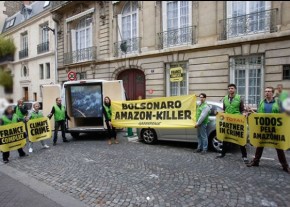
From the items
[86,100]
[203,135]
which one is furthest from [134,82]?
[203,135]

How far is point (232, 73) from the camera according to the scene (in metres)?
11.5

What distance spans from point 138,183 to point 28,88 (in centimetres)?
331

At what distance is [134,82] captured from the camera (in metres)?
15.7

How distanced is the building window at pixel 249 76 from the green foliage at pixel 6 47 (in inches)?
431

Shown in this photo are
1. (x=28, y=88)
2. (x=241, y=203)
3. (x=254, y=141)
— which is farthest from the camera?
(x=254, y=141)

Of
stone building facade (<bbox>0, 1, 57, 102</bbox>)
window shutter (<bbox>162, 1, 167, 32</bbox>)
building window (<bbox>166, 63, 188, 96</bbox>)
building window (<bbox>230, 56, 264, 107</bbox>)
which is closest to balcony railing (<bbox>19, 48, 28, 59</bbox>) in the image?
stone building facade (<bbox>0, 1, 57, 102</bbox>)

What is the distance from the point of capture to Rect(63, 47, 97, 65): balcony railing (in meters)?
17.3

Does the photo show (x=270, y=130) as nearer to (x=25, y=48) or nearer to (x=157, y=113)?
(x=157, y=113)

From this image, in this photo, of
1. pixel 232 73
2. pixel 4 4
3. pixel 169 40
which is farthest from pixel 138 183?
pixel 169 40

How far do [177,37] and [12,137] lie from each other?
9219mm

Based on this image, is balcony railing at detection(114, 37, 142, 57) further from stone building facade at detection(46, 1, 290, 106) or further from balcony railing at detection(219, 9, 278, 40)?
balcony railing at detection(219, 9, 278, 40)

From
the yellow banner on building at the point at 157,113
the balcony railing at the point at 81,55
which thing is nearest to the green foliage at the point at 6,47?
the yellow banner on building at the point at 157,113

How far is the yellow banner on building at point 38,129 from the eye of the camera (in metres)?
7.41

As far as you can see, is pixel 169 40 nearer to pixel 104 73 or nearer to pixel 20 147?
pixel 104 73
